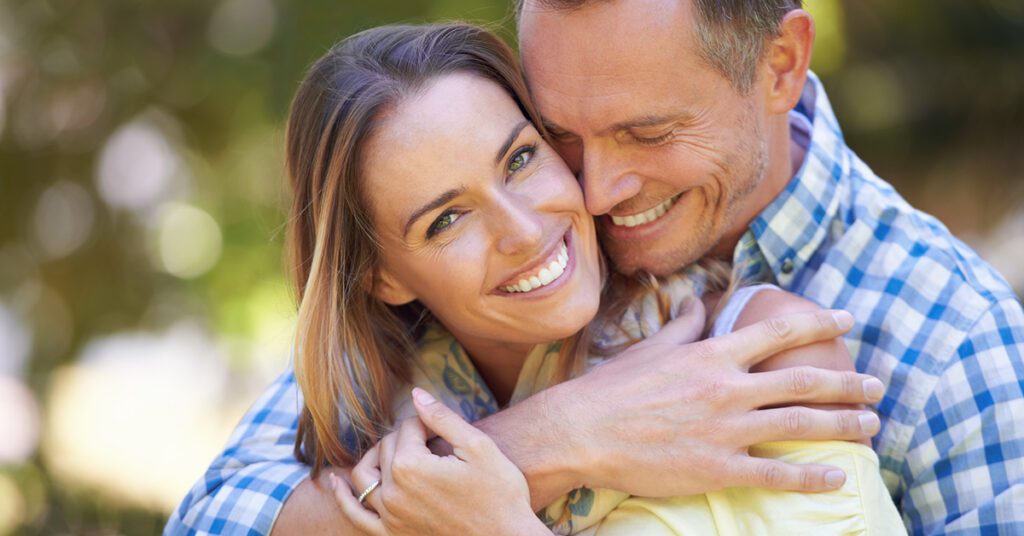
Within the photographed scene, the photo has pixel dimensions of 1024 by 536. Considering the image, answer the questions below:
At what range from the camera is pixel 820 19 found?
217 inches

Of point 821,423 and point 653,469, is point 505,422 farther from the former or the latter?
point 821,423

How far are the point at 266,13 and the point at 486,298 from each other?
3.96 meters

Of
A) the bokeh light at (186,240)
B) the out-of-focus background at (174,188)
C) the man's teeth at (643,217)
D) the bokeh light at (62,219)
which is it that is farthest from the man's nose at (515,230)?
the bokeh light at (62,219)

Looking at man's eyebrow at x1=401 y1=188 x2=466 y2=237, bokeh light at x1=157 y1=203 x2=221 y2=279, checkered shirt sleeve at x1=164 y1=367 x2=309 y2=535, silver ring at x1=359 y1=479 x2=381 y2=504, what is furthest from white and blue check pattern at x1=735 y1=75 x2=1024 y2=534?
bokeh light at x1=157 y1=203 x2=221 y2=279

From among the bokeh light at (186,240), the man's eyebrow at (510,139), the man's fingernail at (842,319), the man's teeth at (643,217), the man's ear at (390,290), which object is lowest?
the bokeh light at (186,240)

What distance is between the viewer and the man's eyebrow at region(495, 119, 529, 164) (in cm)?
217

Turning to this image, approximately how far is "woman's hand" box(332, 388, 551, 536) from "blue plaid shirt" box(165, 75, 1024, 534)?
40 centimetres

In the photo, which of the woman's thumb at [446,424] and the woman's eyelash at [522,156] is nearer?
the woman's thumb at [446,424]

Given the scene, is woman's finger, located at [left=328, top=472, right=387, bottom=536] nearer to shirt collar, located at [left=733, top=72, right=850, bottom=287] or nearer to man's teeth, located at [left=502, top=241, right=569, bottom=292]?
man's teeth, located at [left=502, top=241, right=569, bottom=292]

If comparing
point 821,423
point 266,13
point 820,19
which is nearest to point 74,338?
point 266,13

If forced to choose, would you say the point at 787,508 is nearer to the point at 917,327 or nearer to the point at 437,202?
the point at 917,327

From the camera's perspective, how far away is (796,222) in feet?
8.06

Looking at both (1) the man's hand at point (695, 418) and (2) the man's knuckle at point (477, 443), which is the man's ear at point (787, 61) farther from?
(2) the man's knuckle at point (477, 443)

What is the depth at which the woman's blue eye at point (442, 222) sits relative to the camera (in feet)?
7.20
